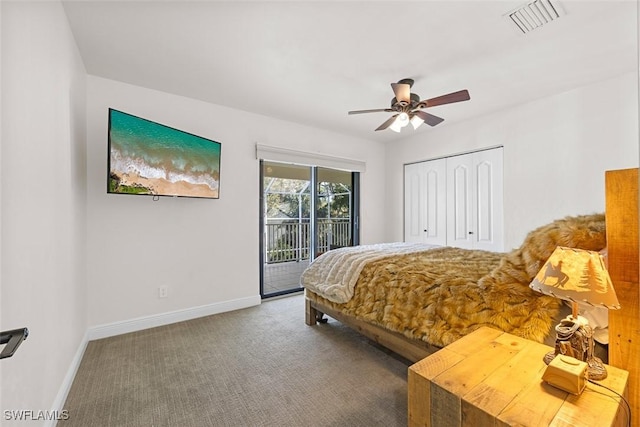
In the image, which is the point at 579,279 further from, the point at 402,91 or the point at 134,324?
the point at 134,324

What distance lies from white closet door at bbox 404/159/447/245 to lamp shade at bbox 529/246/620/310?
3.28m

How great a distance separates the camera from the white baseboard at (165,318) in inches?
104

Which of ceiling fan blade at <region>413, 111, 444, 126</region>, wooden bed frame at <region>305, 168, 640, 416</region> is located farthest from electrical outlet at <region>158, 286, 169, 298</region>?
wooden bed frame at <region>305, 168, 640, 416</region>

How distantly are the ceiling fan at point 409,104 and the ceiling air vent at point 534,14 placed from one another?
53 centimetres

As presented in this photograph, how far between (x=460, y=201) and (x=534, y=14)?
8.52 ft

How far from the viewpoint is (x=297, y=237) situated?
5152mm

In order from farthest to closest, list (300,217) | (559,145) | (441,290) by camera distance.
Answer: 1. (300,217)
2. (559,145)
3. (441,290)

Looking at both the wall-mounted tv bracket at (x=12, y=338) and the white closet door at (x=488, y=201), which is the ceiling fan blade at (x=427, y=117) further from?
the wall-mounted tv bracket at (x=12, y=338)

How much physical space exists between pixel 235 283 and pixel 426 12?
11.0ft

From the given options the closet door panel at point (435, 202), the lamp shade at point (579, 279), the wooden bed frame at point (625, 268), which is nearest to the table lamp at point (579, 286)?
the lamp shade at point (579, 279)

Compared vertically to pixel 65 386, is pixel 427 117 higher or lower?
higher

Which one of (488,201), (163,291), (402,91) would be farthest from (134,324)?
(488,201)

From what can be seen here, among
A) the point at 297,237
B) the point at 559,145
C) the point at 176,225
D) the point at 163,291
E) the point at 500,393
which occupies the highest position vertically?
the point at 559,145

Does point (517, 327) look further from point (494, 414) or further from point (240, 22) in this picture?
point (240, 22)
